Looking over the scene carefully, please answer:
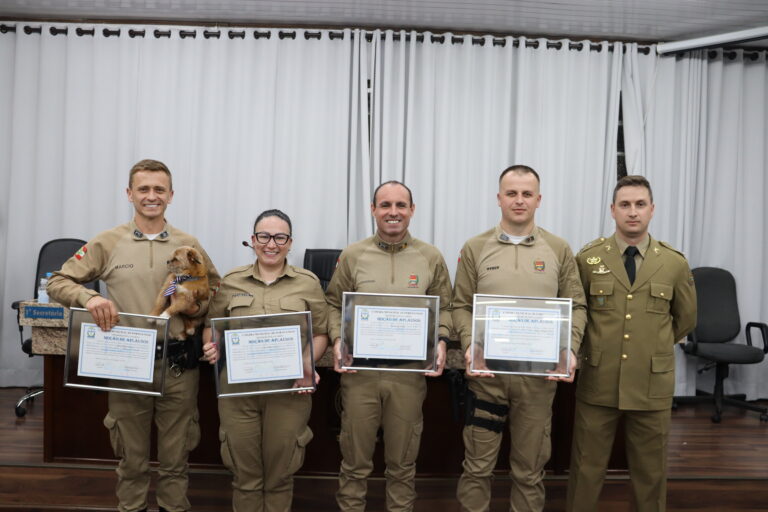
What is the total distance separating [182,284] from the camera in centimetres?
219

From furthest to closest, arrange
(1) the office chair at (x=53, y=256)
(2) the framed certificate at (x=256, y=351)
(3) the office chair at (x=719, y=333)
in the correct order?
(3) the office chair at (x=719, y=333), (1) the office chair at (x=53, y=256), (2) the framed certificate at (x=256, y=351)

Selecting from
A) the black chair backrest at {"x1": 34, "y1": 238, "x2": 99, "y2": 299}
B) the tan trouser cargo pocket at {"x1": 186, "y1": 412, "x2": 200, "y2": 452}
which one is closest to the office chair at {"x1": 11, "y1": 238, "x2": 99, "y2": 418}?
the black chair backrest at {"x1": 34, "y1": 238, "x2": 99, "y2": 299}

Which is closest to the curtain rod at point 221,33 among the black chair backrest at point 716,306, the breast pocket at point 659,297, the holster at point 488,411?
the black chair backrest at point 716,306

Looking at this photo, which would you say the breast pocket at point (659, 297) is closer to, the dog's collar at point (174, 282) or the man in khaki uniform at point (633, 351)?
the man in khaki uniform at point (633, 351)

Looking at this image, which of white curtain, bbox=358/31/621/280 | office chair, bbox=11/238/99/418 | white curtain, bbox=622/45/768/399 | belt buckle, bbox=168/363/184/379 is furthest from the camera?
white curtain, bbox=622/45/768/399

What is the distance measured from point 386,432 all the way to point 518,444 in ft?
1.88

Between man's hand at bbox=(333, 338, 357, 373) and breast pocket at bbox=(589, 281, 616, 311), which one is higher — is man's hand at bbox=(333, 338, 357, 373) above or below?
below

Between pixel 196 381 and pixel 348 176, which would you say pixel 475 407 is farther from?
pixel 348 176

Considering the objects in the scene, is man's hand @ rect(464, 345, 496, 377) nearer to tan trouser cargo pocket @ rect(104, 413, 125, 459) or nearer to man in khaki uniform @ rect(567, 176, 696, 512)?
man in khaki uniform @ rect(567, 176, 696, 512)

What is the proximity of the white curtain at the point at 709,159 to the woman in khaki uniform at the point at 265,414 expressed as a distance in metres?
3.78

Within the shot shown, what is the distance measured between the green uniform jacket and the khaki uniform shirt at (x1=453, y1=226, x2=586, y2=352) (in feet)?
0.47

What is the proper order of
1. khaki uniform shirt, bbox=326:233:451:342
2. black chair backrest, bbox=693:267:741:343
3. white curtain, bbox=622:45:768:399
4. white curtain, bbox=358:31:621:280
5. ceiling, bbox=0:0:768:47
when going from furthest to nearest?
1. white curtain, bbox=622:45:768:399
2. white curtain, bbox=358:31:621:280
3. black chair backrest, bbox=693:267:741:343
4. ceiling, bbox=0:0:768:47
5. khaki uniform shirt, bbox=326:233:451:342

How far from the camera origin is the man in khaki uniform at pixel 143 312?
7.39ft

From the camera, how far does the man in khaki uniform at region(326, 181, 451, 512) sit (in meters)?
2.27
